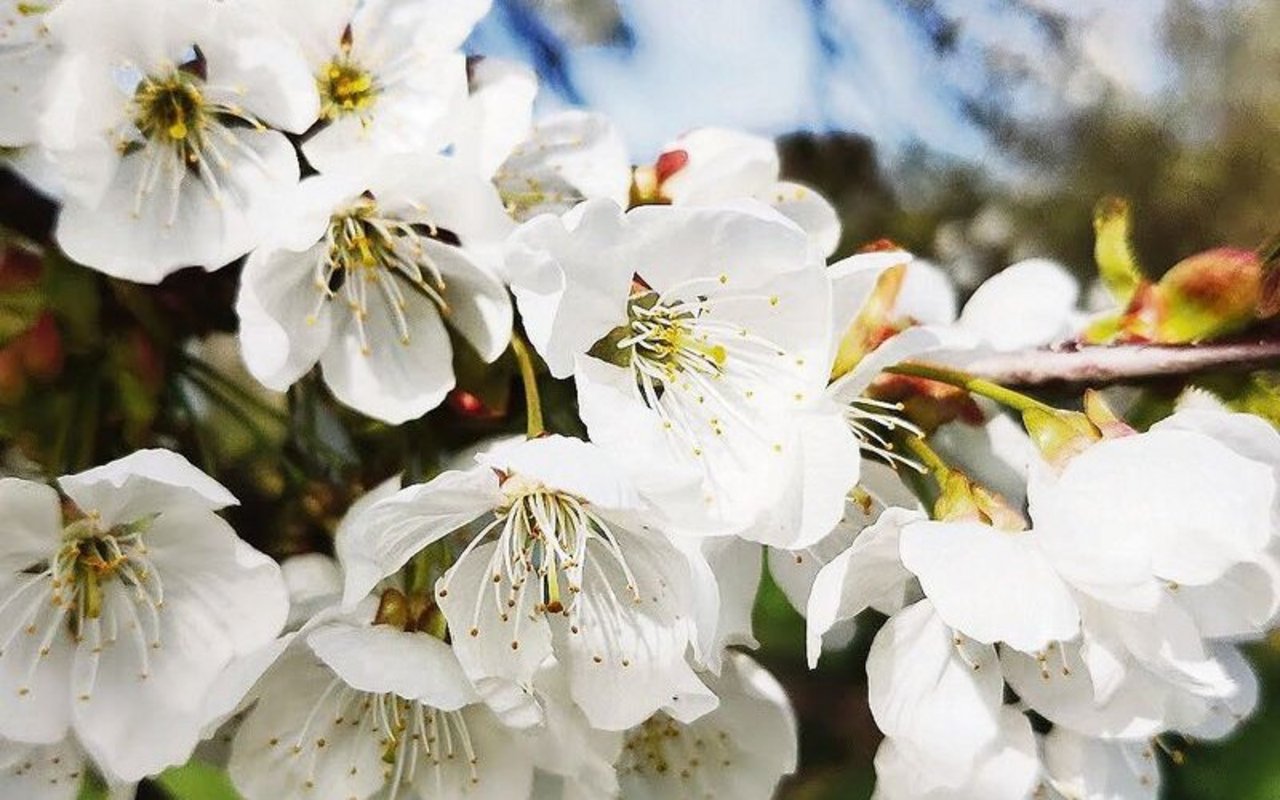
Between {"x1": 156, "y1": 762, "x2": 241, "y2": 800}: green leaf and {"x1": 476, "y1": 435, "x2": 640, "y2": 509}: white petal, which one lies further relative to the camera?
{"x1": 156, "y1": 762, "x2": 241, "y2": 800}: green leaf

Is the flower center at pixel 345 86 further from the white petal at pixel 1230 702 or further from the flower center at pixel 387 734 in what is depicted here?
the white petal at pixel 1230 702

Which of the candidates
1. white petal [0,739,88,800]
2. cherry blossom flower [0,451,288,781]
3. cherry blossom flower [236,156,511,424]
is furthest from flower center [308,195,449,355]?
white petal [0,739,88,800]

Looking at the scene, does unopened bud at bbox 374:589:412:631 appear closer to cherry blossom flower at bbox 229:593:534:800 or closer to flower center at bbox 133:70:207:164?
cherry blossom flower at bbox 229:593:534:800

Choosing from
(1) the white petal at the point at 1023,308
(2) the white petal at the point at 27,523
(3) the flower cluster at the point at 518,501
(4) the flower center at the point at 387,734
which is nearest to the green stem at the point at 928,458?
(3) the flower cluster at the point at 518,501

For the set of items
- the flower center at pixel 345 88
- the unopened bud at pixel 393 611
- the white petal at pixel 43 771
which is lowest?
the white petal at pixel 43 771

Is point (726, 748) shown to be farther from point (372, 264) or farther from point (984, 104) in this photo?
point (984, 104)
